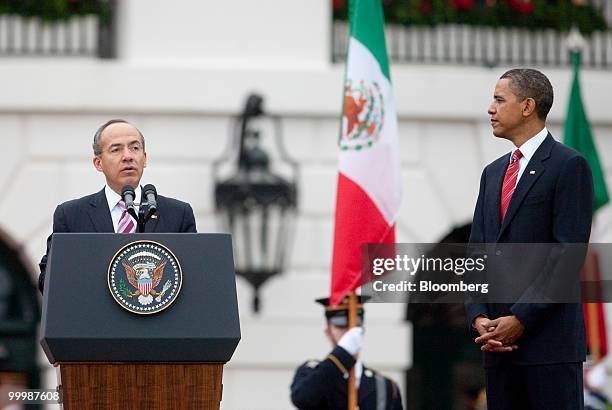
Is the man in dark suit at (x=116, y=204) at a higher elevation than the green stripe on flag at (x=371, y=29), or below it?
below

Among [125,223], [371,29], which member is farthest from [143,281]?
[371,29]

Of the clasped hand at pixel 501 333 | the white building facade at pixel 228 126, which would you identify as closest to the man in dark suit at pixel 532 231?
the clasped hand at pixel 501 333

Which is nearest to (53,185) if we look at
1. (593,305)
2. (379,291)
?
(593,305)

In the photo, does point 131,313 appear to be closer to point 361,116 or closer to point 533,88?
point 533,88

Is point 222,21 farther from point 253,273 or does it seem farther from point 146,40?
point 253,273

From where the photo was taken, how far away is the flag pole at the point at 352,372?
7.44 meters

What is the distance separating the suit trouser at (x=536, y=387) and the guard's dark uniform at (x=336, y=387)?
1858 mm


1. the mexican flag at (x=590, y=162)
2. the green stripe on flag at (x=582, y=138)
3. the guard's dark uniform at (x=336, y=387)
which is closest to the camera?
the guard's dark uniform at (x=336, y=387)

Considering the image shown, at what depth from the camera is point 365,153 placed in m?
8.45

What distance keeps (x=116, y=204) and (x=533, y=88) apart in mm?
1626

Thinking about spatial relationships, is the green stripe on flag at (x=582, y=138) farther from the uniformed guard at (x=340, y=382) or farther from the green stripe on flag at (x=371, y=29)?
the uniformed guard at (x=340, y=382)

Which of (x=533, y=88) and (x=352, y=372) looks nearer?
(x=533, y=88)

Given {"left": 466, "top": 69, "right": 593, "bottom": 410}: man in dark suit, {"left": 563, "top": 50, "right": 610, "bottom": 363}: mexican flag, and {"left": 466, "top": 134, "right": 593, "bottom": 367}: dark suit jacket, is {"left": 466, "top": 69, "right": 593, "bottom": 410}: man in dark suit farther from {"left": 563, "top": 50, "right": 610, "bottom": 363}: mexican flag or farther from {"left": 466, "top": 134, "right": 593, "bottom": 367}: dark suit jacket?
{"left": 563, "top": 50, "right": 610, "bottom": 363}: mexican flag

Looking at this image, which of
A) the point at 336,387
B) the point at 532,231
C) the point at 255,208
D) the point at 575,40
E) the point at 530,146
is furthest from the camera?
the point at 575,40
